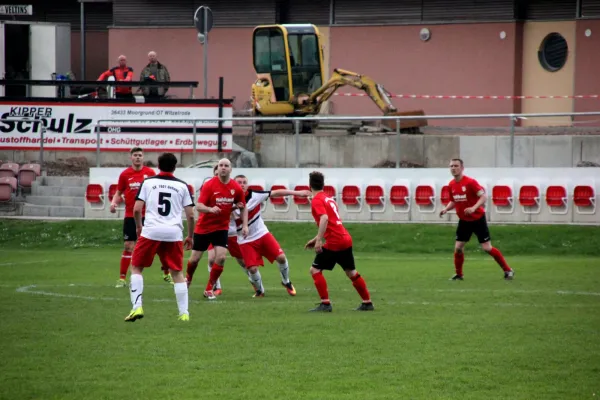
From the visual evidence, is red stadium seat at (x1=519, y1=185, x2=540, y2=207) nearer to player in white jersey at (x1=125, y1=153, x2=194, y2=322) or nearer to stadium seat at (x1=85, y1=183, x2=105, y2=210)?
stadium seat at (x1=85, y1=183, x2=105, y2=210)

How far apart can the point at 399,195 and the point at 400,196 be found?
3 cm

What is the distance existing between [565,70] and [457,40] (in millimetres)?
3645

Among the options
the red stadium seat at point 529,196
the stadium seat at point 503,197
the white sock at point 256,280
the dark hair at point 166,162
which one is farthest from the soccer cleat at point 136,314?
the red stadium seat at point 529,196

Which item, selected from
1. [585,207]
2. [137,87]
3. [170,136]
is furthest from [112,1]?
[585,207]

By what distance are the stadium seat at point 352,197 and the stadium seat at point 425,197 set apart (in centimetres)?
134

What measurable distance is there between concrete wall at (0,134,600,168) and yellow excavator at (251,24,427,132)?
5061 mm

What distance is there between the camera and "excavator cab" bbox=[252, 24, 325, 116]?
114ft

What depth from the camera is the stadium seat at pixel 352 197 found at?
1003 inches

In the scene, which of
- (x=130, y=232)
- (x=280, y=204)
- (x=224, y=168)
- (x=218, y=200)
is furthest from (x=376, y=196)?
(x=224, y=168)

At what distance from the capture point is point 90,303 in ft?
48.9

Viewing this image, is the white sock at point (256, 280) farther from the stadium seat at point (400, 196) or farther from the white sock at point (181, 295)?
the stadium seat at point (400, 196)

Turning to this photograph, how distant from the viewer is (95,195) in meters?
26.9

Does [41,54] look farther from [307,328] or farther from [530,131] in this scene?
[307,328]

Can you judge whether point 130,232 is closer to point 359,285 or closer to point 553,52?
point 359,285
